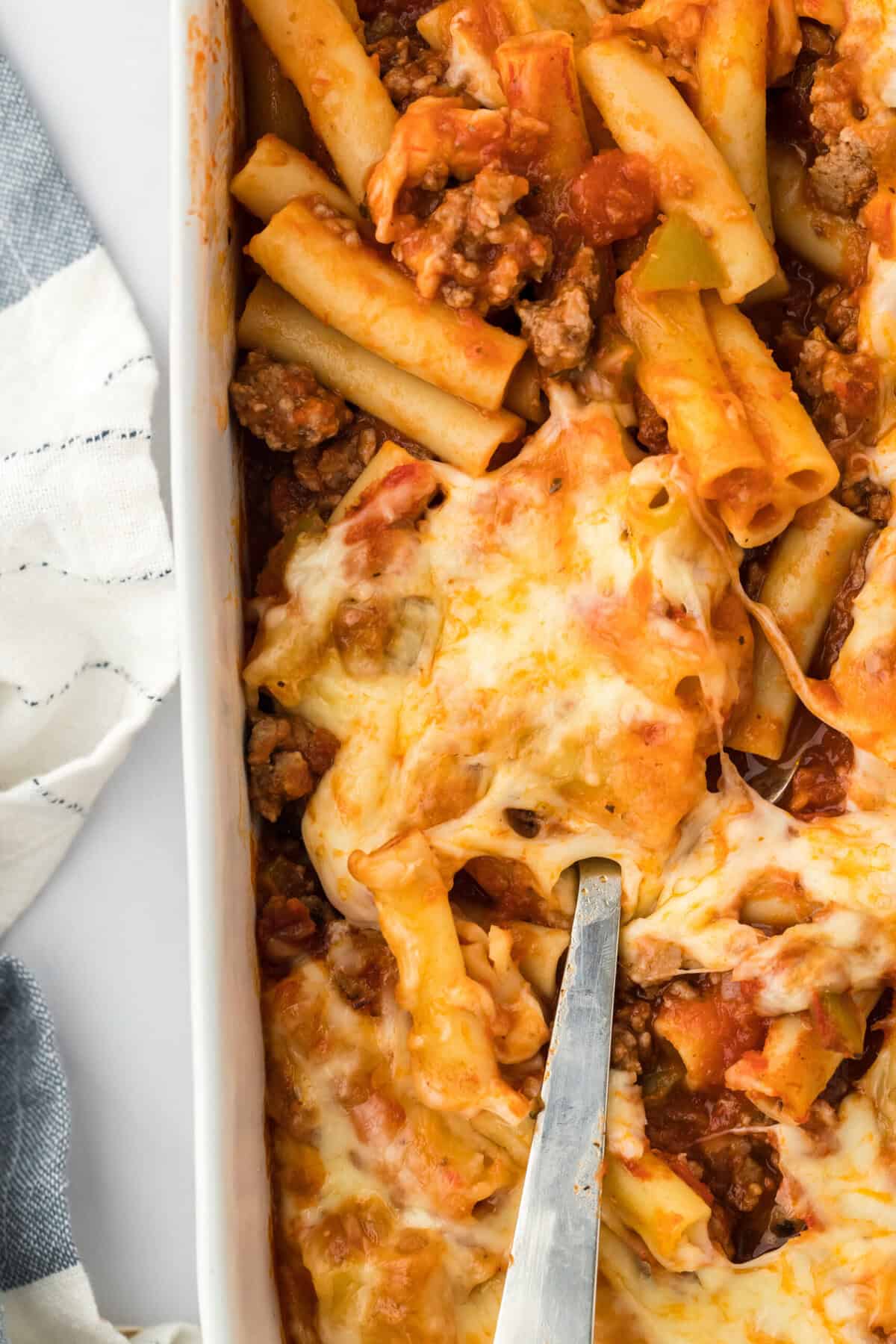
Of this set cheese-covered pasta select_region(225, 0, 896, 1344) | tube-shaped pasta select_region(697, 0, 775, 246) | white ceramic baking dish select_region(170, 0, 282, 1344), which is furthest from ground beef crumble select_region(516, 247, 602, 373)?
white ceramic baking dish select_region(170, 0, 282, 1344)

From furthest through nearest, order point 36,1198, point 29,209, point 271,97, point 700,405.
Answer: point 29,209 < point 36,1198 < point 271,97 < point 700,405

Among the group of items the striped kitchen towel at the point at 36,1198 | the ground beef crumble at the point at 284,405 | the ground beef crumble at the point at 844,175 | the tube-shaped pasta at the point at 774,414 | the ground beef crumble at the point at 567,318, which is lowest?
the striped kitchen towel at the point at 36,1198

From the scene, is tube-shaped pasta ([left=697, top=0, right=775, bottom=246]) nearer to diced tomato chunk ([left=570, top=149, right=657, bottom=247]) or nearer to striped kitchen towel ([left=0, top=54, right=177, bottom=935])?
diced tomato chunk ([left=570, top=149, right=657, bottom=247])

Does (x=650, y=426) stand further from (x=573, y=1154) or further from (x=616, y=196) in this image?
(x=573, y=1154)

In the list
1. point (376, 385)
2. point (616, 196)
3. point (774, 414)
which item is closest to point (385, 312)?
point (376, 385)

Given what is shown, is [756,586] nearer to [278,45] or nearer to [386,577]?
[386,577]

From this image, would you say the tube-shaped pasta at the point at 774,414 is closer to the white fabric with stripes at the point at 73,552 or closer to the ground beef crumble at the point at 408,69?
the ground beef crumble at the point at 408,69

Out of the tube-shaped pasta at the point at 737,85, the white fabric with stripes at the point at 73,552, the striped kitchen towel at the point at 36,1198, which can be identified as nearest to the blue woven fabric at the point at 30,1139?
the striped kitchen towel at the point at 36,1198
